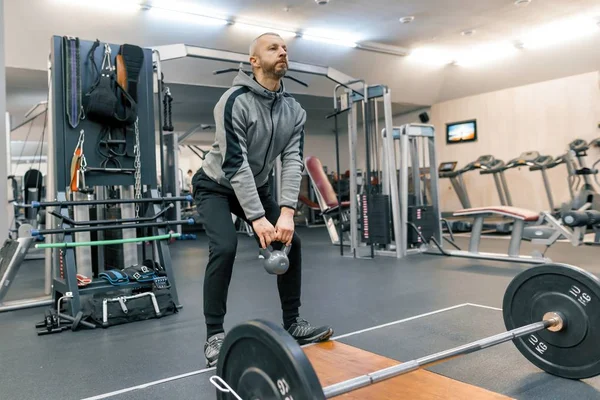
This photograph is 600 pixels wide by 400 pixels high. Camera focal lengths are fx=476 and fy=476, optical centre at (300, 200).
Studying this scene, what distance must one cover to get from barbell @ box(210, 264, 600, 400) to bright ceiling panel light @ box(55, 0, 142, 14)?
5893 mm

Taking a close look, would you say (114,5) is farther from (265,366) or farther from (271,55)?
(265,366)

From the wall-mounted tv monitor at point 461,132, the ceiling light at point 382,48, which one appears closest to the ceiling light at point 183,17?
the ceiling light at point 382,48

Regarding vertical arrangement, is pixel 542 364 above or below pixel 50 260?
below

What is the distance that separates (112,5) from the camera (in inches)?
241

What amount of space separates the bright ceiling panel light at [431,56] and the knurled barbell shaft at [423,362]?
8160mm

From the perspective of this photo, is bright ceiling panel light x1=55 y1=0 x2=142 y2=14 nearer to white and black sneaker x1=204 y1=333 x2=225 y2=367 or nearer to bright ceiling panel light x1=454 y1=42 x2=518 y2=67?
white and black sneaker x1=204 y1=333 x2=225 y2=367

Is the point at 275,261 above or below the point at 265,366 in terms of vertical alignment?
above

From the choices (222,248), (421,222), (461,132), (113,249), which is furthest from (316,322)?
(461,132)

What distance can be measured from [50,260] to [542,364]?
3.40 meters

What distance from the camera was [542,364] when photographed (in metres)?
1.70

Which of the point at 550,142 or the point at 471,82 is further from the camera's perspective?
the point at 471,82

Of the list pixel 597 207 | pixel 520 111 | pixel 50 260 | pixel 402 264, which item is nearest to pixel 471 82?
pixel 520 111

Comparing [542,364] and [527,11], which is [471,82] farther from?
[542,364]

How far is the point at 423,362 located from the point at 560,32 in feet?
27.2
